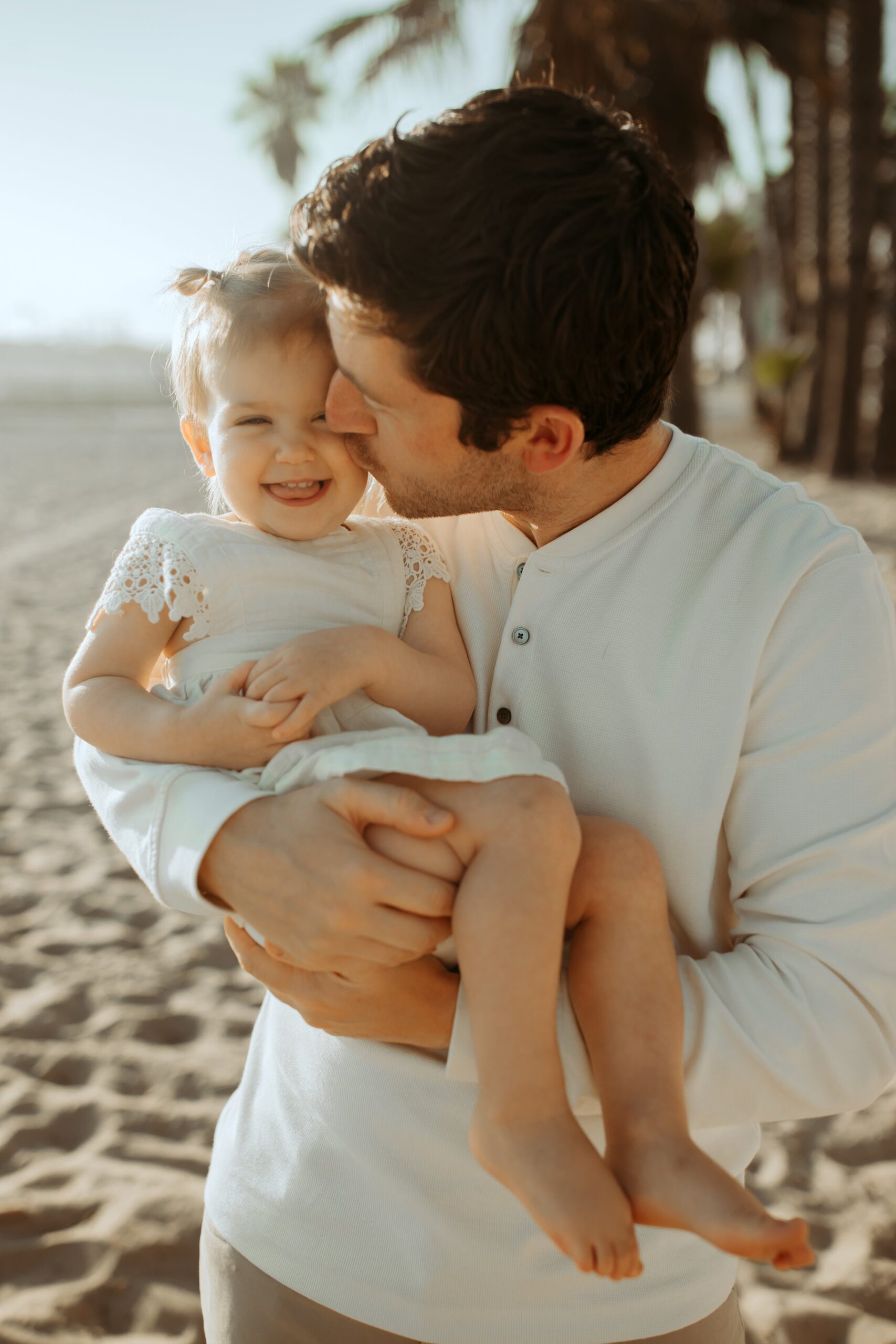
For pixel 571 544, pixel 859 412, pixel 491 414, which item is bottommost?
pixel 859 412

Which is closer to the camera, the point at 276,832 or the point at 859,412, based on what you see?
the point at 276,832

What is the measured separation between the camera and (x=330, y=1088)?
147cm

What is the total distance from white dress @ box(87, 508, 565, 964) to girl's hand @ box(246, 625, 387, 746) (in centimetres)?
5

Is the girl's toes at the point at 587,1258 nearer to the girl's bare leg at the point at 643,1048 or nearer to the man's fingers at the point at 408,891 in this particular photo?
the girl's bare leg at the point at 643,1048

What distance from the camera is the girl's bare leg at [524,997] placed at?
3.69 feet

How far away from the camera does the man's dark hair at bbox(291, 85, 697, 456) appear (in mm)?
1377

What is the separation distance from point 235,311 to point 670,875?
110 cm

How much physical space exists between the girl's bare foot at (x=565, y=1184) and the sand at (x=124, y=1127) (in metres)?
0.38

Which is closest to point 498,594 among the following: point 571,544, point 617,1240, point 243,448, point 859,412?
point 571,544

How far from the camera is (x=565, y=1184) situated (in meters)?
1.14

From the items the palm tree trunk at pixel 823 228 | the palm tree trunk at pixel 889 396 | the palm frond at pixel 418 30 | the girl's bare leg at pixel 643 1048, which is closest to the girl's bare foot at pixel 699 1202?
the girl's bare leg at pixel 643 1048

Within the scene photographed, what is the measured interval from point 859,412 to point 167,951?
1276 cm

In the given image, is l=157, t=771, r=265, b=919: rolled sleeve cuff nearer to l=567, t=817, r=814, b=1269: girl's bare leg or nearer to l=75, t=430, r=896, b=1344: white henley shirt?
l=75, t=430, r=896, b=1344: white henley shirt

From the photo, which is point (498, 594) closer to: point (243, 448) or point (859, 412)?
point (243, 448)
